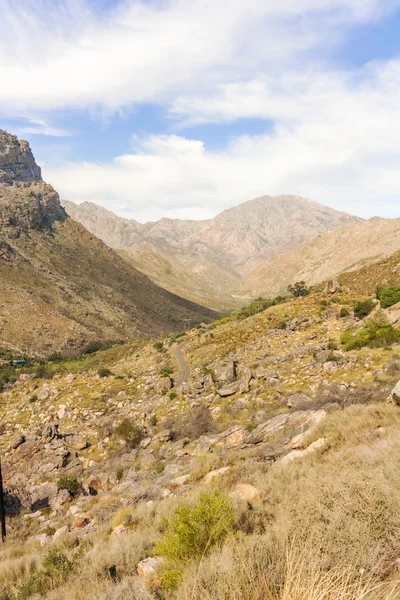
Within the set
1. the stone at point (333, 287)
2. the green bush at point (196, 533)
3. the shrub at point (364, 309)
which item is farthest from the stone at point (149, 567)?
the stone at point (333, 287)

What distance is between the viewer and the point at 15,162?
504ft

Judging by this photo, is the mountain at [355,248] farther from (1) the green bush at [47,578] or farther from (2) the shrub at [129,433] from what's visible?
(1) the green bush at [47,578]

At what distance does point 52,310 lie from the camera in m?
88.1

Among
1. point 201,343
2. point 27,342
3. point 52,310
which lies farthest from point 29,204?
point 201,343

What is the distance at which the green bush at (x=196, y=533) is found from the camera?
19.1 feet

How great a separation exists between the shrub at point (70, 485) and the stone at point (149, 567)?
40.5 feet

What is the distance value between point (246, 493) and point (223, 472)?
2566mm

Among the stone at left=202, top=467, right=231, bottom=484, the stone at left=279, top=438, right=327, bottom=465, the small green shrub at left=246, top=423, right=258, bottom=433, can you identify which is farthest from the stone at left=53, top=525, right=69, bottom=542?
the small green shrub at left=246, top=423, right=258, bottom=433

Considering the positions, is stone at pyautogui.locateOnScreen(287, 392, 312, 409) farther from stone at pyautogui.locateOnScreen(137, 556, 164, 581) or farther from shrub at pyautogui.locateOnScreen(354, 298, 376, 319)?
shrub at pyautogui.locateOnScreen(354, 298, 376, 319)

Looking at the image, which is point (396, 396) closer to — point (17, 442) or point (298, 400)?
point (298, 400)

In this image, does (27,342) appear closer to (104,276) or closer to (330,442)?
(104,276)

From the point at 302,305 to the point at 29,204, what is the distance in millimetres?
112990

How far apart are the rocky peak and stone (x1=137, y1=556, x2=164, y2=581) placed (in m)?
164

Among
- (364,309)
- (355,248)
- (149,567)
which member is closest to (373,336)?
(364,309)
